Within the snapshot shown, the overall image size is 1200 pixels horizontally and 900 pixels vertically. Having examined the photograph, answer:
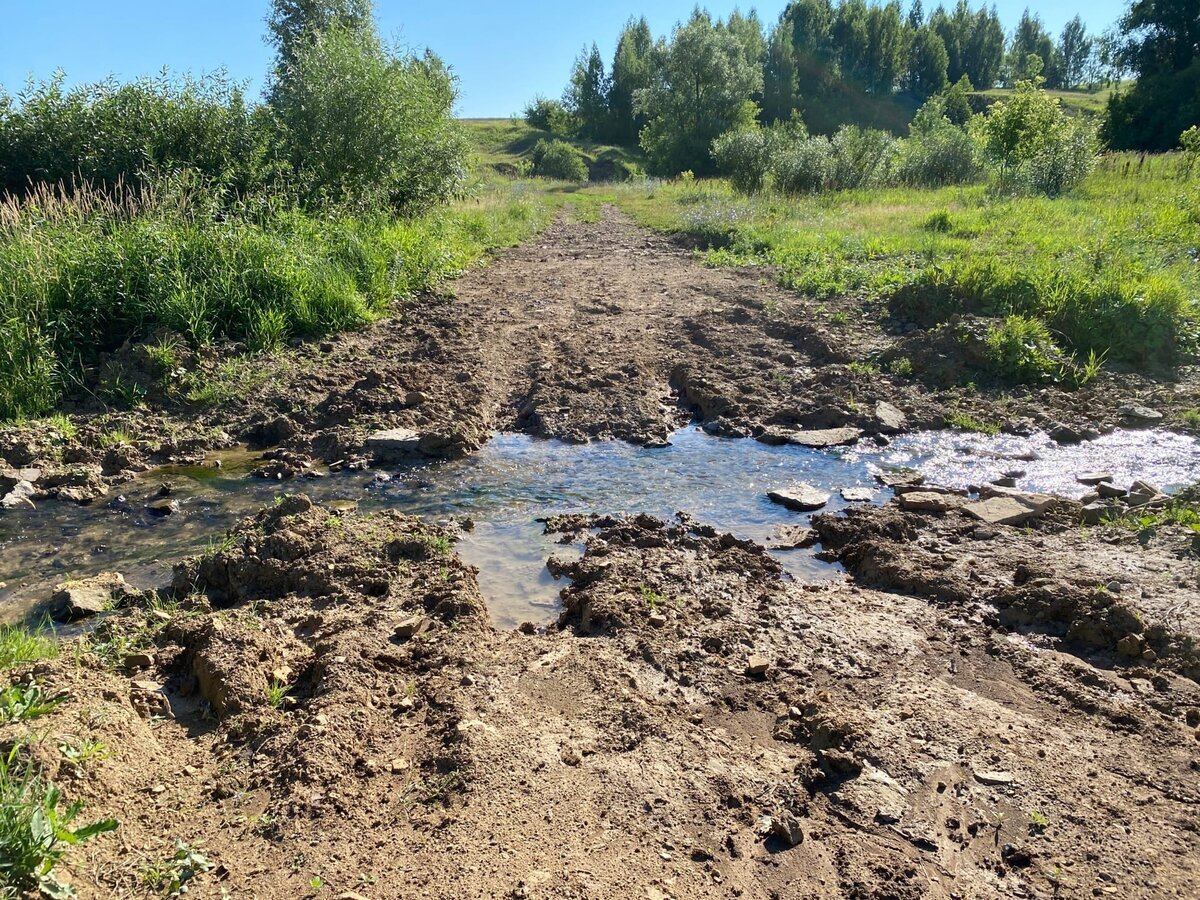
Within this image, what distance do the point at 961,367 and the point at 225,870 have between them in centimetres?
873

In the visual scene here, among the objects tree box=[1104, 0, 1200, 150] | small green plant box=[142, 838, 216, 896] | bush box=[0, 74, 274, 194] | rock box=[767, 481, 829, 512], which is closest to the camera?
small green plant box=[142, 838, 216, 896]

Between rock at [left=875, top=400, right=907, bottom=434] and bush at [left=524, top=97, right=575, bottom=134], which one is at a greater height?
bush at [left=524, top=97, right=575, bottom=134]

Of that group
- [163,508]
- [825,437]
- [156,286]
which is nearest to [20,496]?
[163,508]

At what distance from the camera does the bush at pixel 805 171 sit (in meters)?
→ 25.2

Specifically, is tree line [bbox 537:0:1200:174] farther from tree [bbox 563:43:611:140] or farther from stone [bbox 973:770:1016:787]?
stone [bbox 973:770:1016:787]

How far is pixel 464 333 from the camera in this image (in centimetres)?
1091

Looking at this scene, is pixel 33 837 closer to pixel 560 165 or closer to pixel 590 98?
pixel 560 165

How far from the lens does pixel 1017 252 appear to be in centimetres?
1248

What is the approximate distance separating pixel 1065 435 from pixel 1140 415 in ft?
3.13

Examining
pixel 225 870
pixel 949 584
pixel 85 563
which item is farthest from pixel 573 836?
pixel 85 563

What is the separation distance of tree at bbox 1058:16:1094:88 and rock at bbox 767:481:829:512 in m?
131

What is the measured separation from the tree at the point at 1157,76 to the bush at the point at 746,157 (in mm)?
17686

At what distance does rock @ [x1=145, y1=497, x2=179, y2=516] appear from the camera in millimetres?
6285

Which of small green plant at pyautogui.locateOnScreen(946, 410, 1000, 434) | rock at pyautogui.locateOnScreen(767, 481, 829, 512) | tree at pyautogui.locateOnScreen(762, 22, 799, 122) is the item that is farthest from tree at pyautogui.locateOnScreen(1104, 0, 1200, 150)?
tree at pyautogui.locateOnScreen(762, 22, 799, 122)
